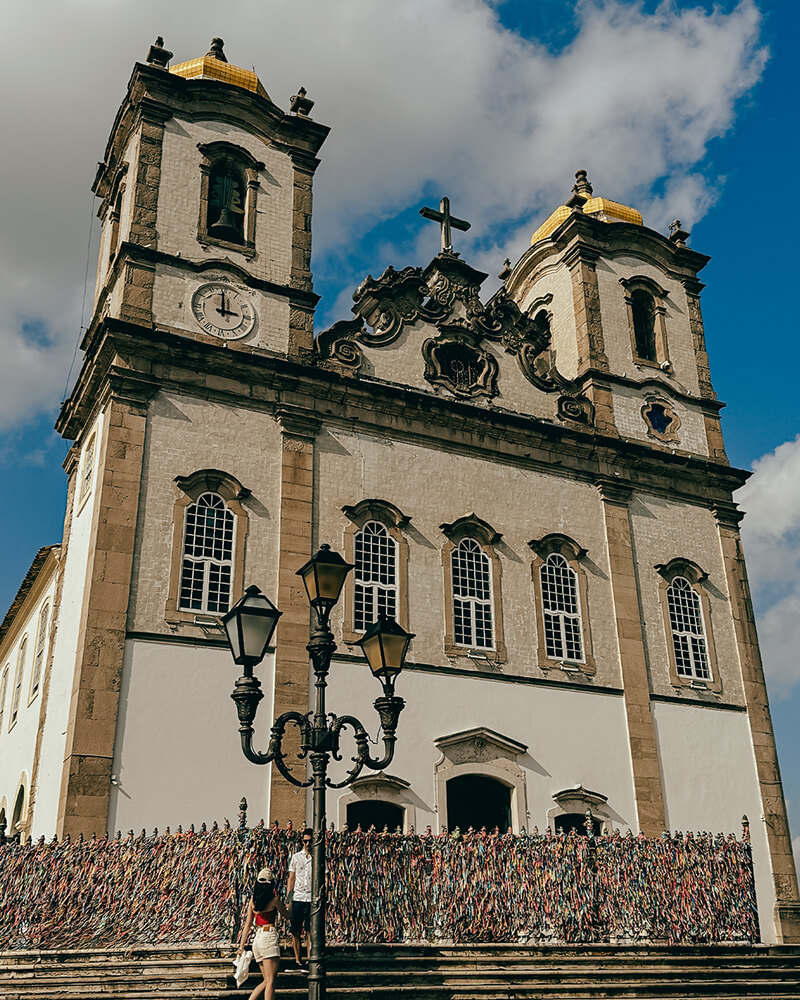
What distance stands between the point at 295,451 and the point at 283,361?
1.77 m

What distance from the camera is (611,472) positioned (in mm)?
22484

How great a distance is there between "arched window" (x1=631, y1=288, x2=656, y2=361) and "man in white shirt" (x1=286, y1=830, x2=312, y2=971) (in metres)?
16.8

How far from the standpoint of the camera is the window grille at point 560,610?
66.4 ft

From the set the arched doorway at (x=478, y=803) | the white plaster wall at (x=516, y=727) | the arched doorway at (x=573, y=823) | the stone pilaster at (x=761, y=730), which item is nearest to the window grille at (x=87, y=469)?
the white plaster wall at (x=516, y=727)

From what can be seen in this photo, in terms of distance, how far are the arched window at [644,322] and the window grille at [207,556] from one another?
12184 millimetres

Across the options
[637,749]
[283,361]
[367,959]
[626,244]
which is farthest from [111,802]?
[626,244]

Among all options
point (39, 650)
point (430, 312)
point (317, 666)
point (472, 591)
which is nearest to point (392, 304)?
point (430, 312)

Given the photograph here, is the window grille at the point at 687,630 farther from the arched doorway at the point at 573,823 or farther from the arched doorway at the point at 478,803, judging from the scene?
the arched doorway at the point at 478,803

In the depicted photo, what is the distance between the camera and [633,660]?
68.0 feet

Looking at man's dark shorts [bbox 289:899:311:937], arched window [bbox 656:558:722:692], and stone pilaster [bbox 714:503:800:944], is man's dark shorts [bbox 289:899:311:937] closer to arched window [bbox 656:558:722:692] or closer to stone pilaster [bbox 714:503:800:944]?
arched window [bbox 656:558:722:692]

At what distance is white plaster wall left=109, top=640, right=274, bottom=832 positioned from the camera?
15.5 m

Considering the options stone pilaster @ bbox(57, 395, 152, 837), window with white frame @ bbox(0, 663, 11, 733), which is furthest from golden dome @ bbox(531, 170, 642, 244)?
window with white frame @ bbox(0, 663, 11, 733)

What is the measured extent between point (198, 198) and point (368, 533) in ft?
24.6

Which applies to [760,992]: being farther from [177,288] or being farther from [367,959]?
[177,288]
